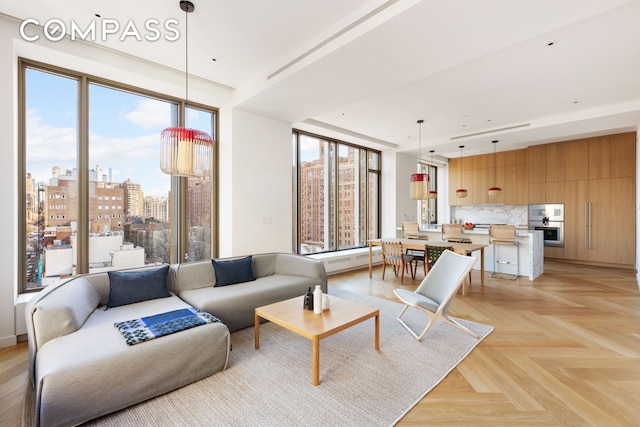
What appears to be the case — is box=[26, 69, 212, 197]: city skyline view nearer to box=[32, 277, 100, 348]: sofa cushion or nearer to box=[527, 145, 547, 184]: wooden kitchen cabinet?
box=[32, 277, 100, 348]: sofa cushion

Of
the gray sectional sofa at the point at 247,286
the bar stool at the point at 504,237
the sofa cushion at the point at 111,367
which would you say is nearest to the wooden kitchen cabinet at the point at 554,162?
the bar stool at the point at 504,237

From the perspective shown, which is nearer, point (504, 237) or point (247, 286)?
point (247, 286)

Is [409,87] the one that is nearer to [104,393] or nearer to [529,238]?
[529,238]

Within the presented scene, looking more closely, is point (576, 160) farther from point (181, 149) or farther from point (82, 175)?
point (82, 175)

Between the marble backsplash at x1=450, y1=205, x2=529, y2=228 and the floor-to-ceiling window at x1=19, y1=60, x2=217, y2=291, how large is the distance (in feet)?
27.4

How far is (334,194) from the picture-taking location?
6.71m

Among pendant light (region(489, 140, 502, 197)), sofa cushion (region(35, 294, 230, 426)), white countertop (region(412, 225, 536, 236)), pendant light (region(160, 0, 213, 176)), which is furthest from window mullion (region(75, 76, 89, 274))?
pendant light (region(489, 140, 502, 197))

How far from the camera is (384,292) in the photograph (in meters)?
4.91

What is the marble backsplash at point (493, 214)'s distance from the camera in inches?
329

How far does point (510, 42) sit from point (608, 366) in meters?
3.01

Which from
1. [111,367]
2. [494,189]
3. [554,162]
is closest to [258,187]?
[111,367]

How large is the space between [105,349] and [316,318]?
1.58 m

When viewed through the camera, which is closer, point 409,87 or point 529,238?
point 409,87

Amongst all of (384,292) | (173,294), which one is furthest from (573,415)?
(173,294)
